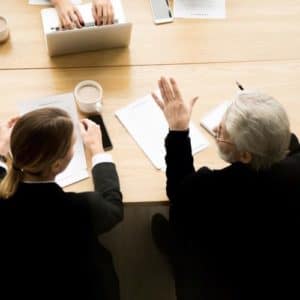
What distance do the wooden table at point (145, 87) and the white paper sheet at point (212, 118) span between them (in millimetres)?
20

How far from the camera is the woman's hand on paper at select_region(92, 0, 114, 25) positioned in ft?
5.27

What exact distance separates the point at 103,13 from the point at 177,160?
2.08 feet

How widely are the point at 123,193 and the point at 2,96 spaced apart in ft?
1.83

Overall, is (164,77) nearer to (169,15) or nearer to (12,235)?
(169,15)

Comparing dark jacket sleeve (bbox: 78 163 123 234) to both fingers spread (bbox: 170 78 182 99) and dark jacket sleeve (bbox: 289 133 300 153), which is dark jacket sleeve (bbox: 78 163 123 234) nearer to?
fingers spread (bbox: 170 78 182 99)

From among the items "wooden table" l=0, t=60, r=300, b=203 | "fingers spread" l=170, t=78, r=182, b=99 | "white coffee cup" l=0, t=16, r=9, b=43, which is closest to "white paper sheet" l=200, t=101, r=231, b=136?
"wooden table" l=0, t=60, r=300, b=203

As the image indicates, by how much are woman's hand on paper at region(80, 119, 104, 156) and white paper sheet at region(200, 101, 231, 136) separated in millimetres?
368

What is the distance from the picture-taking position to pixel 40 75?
1596 millimetres

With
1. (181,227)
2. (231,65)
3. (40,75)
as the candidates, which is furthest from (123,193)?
(231,65)

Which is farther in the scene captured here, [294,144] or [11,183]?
[294,144]

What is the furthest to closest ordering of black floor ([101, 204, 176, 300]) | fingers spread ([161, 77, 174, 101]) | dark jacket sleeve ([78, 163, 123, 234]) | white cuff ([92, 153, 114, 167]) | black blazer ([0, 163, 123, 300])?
black floor ([101, 204, 176, 300]) < fingers spread ([161, 77, 174, 101]) < white cuff ([92, 153, 114, 167]) < dark jacket sleeve ([78, 163, 123, 234]) < black blazer ([0, 163, 123, 300])

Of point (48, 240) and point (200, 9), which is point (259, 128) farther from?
point (200, 9)

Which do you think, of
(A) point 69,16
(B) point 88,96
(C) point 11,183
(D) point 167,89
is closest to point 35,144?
(C) point 11,183

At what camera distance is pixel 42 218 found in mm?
1148
